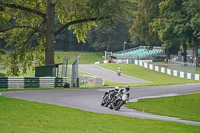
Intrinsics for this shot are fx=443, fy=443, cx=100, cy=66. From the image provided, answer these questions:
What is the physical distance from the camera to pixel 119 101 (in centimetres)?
1983

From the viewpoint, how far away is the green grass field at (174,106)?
20500mm

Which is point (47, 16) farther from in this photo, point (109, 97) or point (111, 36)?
point (111, 36)

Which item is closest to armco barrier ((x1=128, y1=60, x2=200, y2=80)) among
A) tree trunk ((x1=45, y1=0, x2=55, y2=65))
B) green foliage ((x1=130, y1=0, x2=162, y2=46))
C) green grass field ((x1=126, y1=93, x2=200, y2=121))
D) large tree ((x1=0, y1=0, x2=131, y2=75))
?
green foliage ((x1=130, y1=0, x2=162, y2=46))

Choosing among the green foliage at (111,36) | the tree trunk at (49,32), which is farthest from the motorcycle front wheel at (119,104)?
the green foliage at (111,36)

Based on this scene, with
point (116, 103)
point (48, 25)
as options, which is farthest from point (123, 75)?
point (116, 103)

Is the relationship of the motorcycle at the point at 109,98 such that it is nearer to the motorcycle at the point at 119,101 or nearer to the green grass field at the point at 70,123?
the motorcycle at the point at 119,101

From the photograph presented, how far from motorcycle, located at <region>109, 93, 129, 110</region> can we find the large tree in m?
15.5

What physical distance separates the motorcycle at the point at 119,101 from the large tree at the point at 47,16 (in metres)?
15.5

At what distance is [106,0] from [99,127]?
23073 mm

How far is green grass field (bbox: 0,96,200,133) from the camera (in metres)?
11.7

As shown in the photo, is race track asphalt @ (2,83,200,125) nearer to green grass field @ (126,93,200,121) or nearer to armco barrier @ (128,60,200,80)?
green grass field @ (126,93,200,121)

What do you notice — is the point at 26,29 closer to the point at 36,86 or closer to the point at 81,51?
the point at 36,86

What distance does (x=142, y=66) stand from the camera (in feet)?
228

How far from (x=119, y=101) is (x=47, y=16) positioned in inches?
758
